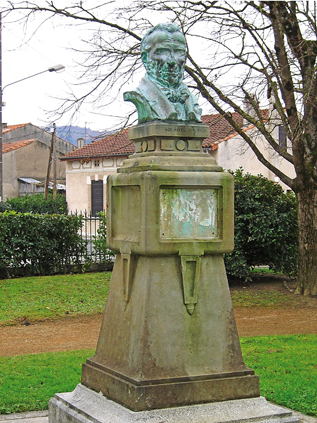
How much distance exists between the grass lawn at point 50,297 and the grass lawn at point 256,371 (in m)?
3.14

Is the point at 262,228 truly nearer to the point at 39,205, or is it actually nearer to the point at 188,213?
the point at 188,213

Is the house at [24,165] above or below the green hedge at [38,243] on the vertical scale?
above

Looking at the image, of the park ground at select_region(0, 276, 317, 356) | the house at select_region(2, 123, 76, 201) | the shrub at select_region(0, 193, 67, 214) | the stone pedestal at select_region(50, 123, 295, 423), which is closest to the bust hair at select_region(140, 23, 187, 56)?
the stone pedestal at select_region(50, 123, 295, 423)

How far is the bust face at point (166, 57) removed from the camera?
504 centimetres

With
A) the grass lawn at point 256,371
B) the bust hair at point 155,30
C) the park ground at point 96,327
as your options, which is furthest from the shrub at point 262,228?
the bust hair at point 155,30

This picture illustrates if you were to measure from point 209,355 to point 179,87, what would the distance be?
216cm

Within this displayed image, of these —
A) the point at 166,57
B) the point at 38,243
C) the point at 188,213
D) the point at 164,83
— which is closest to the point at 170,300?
the point at 188,213

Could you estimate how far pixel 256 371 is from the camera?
7316 millimetres

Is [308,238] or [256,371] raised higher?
[308,238]

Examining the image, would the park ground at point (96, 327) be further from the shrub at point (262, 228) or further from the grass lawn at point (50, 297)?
the shrub at point (262, 228)

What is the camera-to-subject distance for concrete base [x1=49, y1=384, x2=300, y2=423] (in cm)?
452

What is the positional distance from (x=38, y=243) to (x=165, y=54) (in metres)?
12.0

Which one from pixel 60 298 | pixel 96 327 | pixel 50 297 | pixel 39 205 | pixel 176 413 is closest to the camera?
pixel 176 413

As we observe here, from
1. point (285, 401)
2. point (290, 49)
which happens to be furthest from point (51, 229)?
point (285, 401)
